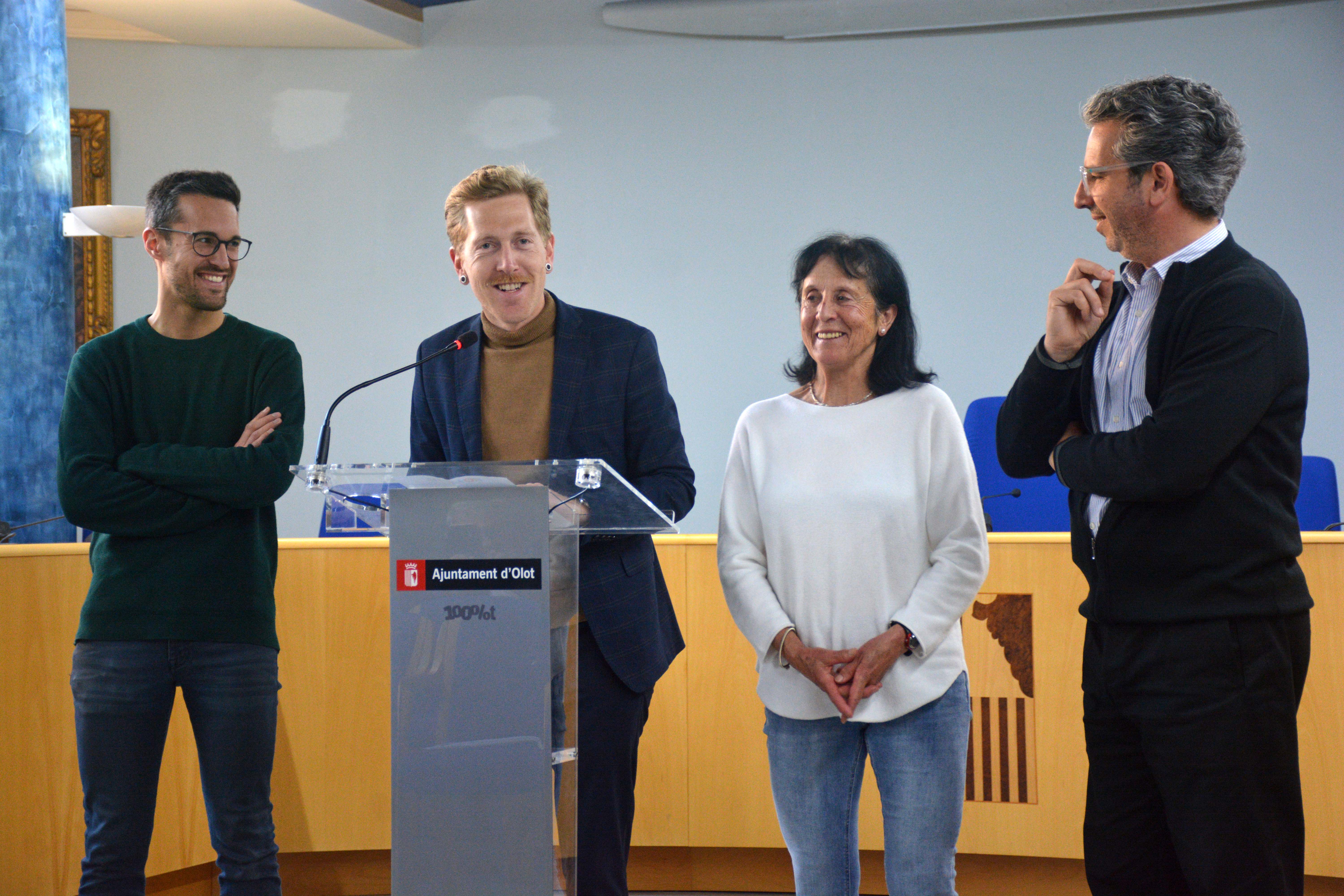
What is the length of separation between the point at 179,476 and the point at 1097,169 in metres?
1.69

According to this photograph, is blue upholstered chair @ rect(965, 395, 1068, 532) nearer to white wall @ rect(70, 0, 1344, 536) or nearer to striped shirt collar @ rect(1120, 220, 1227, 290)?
white wall @ rect(70, 0, 1344, 536)

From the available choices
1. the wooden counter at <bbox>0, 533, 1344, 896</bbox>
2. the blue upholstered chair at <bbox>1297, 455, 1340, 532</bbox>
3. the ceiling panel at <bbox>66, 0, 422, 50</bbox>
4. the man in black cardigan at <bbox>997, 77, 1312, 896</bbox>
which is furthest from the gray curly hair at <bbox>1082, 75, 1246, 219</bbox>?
the ceiling panel at <bbox>66, 0, 422, 50</bbox>

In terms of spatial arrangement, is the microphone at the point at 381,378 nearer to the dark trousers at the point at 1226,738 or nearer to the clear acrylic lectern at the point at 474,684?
the clear acrylic lectern at the point at 474,684

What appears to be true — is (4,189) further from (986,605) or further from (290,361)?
(986,605)

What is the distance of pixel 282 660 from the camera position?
3182mm

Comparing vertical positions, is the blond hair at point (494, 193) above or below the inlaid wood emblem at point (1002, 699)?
above

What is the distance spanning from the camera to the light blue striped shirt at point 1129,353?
66.3 inches

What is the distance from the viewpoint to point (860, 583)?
1919 millimetres

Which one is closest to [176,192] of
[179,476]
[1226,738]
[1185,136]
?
[179,476]

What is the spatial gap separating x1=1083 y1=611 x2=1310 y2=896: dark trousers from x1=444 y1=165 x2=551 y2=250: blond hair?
4.04 feet

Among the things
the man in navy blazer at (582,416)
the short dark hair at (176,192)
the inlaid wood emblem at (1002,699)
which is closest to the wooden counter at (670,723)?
the inlaid wood emblem at (1002,699)

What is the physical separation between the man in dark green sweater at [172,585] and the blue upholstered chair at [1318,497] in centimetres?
367

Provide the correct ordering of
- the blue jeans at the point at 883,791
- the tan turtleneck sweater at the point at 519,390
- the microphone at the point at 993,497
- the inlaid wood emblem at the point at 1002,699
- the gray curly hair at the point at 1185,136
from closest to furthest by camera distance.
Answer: the gray curly hair at the point at 1185,136 < the blue jeans at the point at 883,791 < the tan turtleneck sweater at the point at 519,390 < the inlaid wood emblem at the point at 1002,699 < the microphone at the point at 993,497

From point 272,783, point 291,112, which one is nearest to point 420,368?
point 272,783
